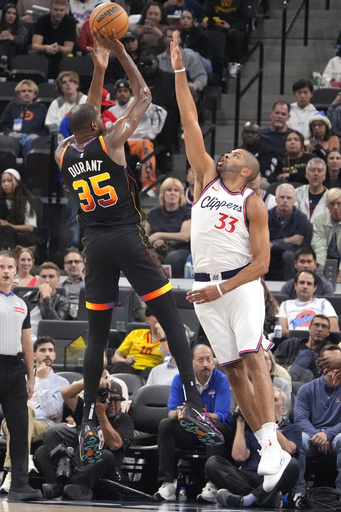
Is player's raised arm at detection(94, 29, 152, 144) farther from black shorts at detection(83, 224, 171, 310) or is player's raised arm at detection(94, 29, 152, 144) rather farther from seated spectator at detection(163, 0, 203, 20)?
seated spectator at detection(163, 0, 203, 20)

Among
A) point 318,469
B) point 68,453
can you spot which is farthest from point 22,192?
point 318,469

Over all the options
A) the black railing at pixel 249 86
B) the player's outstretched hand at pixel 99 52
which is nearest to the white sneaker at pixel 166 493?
the player's outstretched hand at pixel 99 52

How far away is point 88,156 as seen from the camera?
6871mm

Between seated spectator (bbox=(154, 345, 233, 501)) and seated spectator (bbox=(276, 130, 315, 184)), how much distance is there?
4263 mm

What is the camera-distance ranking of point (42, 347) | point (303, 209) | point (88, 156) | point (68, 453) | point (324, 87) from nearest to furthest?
point (88, 156) → point (68, 453) → point (42, 347) → point (303, 209) → point (324, 87)

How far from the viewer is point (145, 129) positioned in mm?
14602

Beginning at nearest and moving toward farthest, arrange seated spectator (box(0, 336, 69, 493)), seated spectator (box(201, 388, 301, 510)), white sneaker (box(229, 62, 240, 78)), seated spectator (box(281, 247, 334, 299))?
seated spectator (box(201, 388, 301, 510))
seated spectator (box(0, 336, 69, 493))
seated spectator (box(281, 247, 334, 299))
white sneaker (box(229, 62, 240, 78))

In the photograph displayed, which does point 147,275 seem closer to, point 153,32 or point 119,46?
point 119,46

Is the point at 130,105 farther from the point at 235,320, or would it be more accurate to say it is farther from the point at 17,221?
the point at 17,221

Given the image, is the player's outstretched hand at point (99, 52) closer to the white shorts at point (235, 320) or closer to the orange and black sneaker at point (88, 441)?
the white shorts at point (235, 320)

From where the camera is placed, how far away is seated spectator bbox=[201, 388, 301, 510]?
904cm

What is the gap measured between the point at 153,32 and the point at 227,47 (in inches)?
50.0

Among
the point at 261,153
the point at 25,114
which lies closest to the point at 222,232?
the point at 261,153

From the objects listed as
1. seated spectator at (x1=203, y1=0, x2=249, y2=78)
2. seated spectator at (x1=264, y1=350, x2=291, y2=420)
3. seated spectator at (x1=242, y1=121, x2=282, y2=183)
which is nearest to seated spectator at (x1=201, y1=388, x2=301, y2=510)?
seated spectator at (x1=264, y1=350, x2=291, y2=420)
